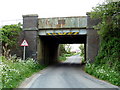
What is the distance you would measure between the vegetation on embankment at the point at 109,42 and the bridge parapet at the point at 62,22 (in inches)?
115

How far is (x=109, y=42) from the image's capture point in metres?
11.6

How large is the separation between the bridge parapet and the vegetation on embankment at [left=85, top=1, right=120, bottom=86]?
2.93 metres

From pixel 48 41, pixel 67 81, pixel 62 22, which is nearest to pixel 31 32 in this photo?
pixel 62 22

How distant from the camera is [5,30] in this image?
1414 cm

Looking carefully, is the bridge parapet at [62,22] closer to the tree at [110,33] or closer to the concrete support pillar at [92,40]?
the concrete support pillar at [92,40]

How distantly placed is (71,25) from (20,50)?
235 inches

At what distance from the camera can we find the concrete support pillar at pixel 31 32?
48.6 ft

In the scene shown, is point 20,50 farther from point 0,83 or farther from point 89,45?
→ point 0,83

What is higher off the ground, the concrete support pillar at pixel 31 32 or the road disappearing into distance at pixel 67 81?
the concrete support pillar at pixel 31 32

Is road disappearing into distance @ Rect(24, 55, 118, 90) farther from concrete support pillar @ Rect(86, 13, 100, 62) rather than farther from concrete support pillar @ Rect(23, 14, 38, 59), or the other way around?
concrete support pillar @ Rect(23, 14, 38, 59)

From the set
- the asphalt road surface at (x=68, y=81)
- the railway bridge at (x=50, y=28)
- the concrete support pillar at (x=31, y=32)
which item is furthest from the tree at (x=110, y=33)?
the concrete support pillar at (x=31, y=32)

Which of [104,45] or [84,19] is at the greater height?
[84,19]

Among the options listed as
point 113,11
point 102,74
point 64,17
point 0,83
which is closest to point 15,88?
point 0,83

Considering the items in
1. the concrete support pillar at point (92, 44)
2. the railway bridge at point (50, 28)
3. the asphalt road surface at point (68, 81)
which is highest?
the railway bridge at point (50, 28)
